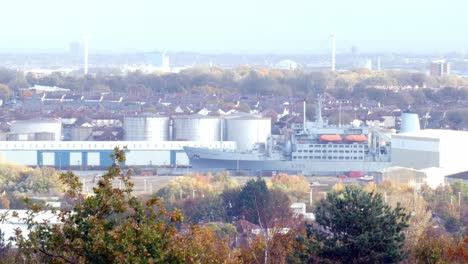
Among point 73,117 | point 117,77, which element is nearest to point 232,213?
point 73,117

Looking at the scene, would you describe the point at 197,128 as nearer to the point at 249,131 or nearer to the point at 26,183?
→ the point at 249,131

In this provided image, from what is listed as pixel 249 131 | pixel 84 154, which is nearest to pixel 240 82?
pixel 249 131

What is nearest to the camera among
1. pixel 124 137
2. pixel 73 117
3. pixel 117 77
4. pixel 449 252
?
pixel 449 252

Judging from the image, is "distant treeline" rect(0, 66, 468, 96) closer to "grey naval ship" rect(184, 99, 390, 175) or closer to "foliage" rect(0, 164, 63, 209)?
"grey naval ship" rect(184, 99, 390, 175)

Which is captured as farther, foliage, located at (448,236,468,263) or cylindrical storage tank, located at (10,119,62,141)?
cylindrical storage tank, located at (10,119,62,141)

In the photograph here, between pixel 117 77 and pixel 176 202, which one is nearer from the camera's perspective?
pixel 176 202

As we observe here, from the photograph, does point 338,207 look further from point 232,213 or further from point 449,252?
point 232,213

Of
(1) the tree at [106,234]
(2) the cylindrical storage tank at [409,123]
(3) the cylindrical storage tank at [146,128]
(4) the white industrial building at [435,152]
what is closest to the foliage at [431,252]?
(1) the tree at [106,234]

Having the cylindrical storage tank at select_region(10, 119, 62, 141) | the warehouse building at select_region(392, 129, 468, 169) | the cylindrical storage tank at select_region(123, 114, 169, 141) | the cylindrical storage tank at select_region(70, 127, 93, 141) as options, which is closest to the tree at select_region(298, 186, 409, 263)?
the warehouse building at select_region(392, 129, 468, 169)
